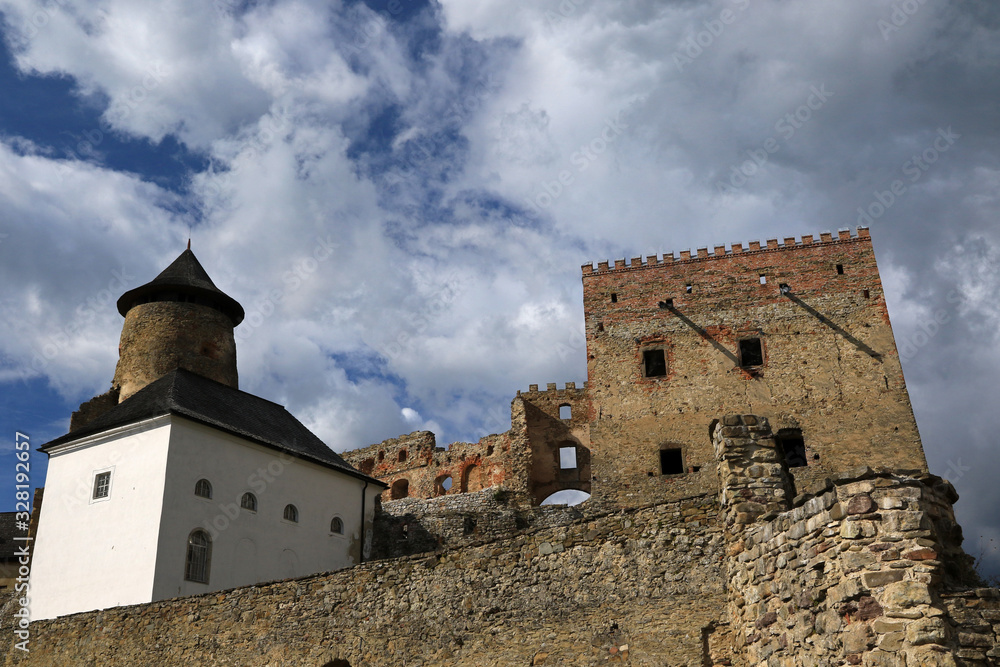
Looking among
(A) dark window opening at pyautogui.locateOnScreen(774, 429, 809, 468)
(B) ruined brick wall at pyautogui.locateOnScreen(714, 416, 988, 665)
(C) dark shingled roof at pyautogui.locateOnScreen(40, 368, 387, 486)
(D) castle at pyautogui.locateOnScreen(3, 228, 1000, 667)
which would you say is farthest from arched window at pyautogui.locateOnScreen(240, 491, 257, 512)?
(B) ruined brick wall at pyautogui.locateOnScreen(714, 416, 988, 665)

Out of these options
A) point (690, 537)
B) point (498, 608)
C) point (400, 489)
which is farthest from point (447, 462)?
point (690, 537)

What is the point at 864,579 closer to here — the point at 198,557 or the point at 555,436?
the point at 198,557

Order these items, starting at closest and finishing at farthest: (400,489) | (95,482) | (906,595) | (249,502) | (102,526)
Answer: (906,595), (102,526), (95,482), (249,502), (400,489)

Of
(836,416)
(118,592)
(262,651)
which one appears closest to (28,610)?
(118,592)

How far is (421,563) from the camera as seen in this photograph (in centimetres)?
1265

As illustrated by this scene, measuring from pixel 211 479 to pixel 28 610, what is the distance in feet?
19.7

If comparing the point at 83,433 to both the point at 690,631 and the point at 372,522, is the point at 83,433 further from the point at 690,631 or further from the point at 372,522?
the point at 690,631

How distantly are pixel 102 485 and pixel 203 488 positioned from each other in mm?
3022

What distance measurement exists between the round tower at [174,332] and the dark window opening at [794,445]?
2215 centimetres

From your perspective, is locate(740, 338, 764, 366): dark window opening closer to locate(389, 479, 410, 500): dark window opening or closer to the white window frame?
locate(389, 479, 410, 500): dark window opening

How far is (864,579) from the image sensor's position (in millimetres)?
6727

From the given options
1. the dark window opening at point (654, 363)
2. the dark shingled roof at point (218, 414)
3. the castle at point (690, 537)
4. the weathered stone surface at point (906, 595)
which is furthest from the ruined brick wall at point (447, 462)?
the weathered stone surface at point (906, 595)

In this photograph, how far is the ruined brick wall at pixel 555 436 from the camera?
3644 cm

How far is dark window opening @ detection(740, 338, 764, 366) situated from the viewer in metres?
31.5
